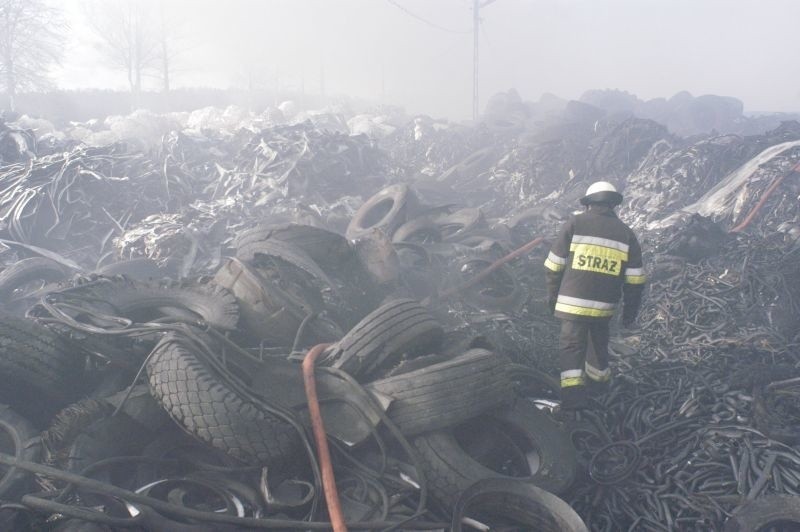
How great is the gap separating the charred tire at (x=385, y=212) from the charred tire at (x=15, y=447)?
501cm

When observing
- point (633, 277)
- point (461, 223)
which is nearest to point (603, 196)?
point (633, 277)

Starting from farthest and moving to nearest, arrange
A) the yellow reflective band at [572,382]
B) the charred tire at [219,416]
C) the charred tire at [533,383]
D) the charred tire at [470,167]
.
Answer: the charred tire at [470,167] < the charred tire at [533,383] < the yellow reflective band at [572,382] < the charred tire at [219,416]

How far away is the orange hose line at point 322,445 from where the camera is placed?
2623 millimetres

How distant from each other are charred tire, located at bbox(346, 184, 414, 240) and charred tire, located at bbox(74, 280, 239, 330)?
131 inches

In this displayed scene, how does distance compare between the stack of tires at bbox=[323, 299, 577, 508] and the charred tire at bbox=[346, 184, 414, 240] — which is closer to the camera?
the stack of tires at bbox=[323, 299, 577, 508]

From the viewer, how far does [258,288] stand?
436 cm

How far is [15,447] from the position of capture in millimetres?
3043

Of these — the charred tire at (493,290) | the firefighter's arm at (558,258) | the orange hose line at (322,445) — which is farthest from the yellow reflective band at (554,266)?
the orange hose line at (322,445)

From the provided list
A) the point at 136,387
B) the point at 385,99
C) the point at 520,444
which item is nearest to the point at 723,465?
the point at 520,444

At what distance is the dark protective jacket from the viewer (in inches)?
170

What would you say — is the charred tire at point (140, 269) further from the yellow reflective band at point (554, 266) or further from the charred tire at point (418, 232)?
the yellow reflective band at point (554, 266)

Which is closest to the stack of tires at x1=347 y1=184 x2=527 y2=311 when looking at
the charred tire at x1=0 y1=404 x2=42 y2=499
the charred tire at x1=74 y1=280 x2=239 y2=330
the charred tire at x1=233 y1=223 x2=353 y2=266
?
the charred tire at x1=233 y1=223 x2=353 y2=266

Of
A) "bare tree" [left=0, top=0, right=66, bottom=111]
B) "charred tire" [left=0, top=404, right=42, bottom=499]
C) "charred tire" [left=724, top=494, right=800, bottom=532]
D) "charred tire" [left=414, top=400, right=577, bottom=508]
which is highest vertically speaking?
"bare tree" [left=0, top=0, right=66, bottom=111]

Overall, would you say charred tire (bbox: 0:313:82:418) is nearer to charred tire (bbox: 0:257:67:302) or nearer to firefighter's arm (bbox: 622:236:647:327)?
charred tire (bbox: 0:257:67:302)
